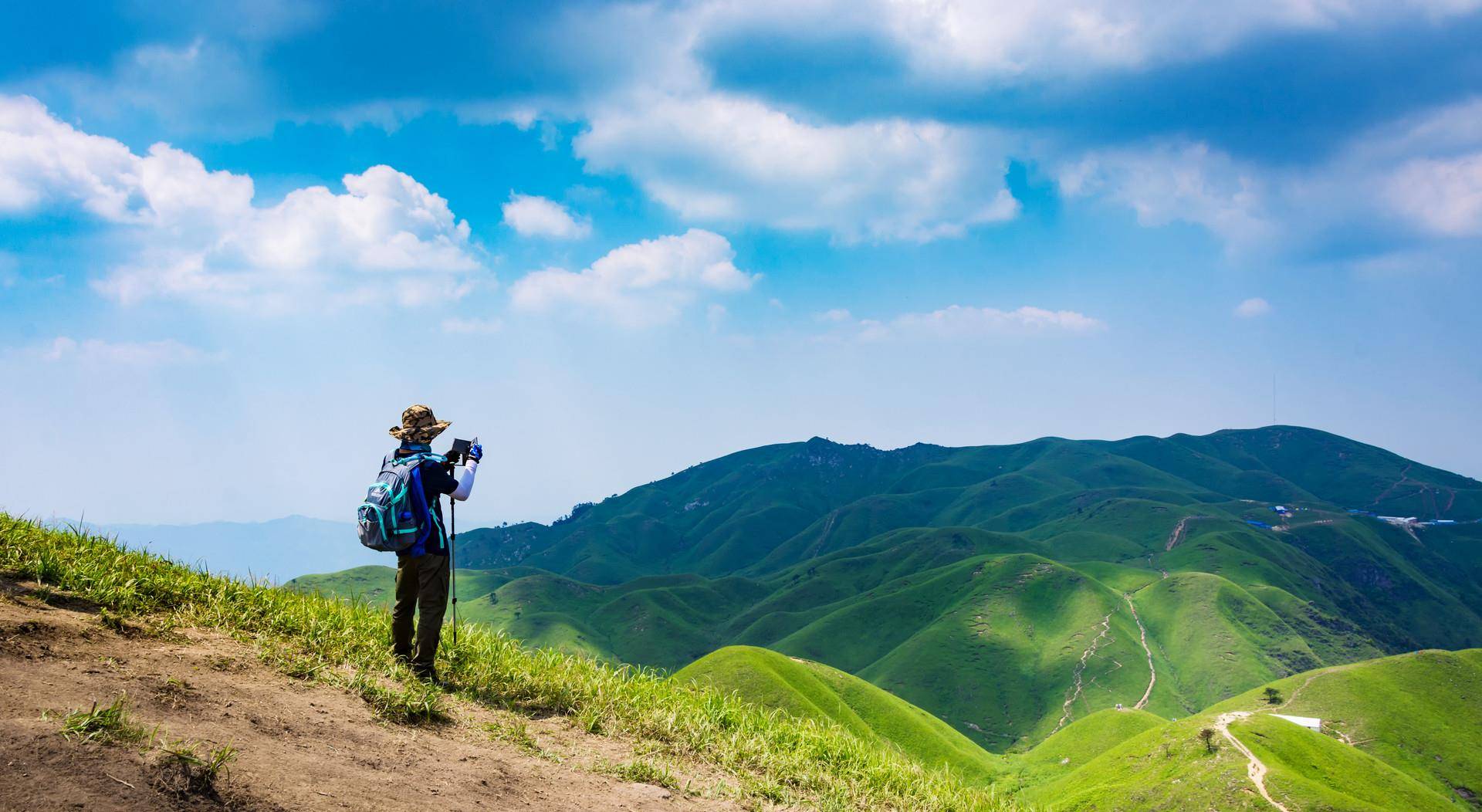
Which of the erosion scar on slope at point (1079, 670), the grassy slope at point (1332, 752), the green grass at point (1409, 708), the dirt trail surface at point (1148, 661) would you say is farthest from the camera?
the dirt trail surface at point (1148, 661)

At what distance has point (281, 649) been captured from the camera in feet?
30.5

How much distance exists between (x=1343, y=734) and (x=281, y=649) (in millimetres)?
124626

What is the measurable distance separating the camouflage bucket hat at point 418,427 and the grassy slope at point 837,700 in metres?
51.2

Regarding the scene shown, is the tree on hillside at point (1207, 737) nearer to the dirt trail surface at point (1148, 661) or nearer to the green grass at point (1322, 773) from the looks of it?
the green grass at point (1322, 773)

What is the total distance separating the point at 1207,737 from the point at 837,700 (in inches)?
1274

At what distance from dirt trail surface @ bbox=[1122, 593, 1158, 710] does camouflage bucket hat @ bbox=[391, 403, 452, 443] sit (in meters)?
140

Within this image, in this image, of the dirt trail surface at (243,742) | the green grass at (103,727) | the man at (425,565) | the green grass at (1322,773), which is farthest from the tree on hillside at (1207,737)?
the green grass at (103,727)

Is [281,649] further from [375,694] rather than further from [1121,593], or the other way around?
[1121,593]

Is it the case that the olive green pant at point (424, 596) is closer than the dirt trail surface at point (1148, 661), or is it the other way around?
the olive green pant at point (424, 596)

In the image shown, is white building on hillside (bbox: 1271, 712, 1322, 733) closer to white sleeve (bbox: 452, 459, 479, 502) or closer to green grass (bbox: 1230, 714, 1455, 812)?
green grass (bbox: 1230, 714, 1455, 812)

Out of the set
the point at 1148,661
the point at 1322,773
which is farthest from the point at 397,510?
the point at 1148,661

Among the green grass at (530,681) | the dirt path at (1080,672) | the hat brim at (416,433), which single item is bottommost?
the dirt path at (1080,672)

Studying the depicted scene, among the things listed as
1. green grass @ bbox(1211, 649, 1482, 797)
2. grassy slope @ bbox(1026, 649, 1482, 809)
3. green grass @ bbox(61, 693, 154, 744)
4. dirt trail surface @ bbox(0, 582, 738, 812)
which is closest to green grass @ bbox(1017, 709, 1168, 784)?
grassy slope @ bbox(1026, 649, 1482, 809)

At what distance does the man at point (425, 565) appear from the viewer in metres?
9.54
